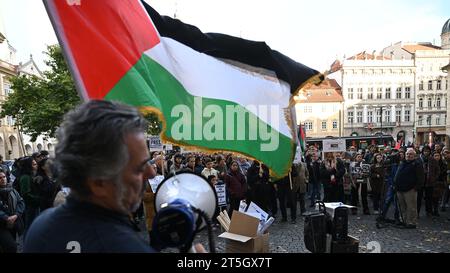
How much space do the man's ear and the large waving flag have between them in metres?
2.16

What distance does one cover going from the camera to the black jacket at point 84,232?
108 cm

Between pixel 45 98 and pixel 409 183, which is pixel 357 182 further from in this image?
pixel 45 98

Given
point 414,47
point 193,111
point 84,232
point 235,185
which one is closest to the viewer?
point 84,232

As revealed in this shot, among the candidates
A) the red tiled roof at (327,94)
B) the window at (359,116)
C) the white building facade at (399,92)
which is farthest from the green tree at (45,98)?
the window at (359,116)

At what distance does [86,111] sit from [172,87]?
2.47 meters

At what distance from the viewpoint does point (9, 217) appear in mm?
4898

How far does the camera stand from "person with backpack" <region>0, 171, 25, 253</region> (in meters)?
4.73

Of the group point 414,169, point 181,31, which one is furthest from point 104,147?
point 414,169

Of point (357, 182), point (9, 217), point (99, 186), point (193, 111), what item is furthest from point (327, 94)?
point (99, 186)

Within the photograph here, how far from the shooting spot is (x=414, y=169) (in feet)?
25.8

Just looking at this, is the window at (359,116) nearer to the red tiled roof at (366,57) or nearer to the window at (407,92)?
the window at (407,92)

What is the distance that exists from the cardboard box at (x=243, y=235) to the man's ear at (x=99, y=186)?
3.26m

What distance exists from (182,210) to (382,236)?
7207 mm

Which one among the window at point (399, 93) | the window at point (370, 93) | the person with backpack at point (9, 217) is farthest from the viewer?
the window at point (399, 93)
